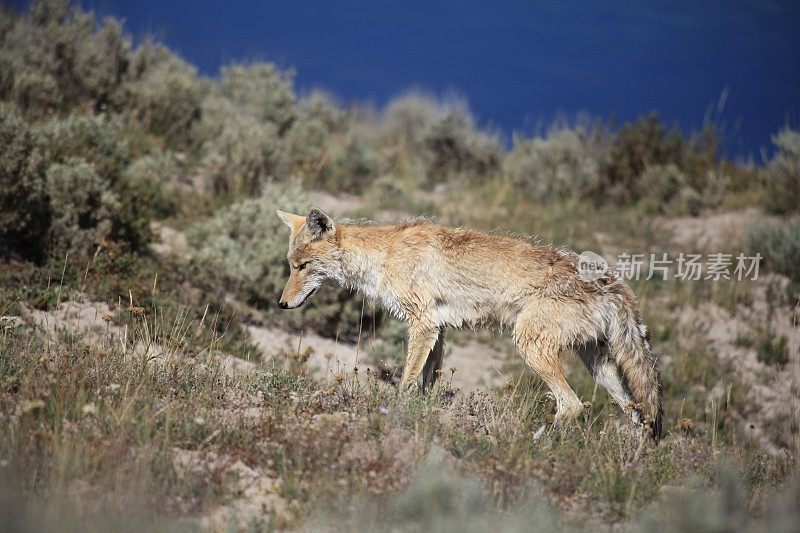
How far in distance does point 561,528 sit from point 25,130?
901 cm

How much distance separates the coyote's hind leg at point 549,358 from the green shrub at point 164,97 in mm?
11371

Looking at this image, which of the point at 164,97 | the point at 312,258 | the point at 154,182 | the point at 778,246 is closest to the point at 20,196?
the point at 154,182

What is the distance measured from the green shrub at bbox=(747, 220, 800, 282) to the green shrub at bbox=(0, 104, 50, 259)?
12.6 m

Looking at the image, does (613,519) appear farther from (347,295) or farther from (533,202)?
(533,202)

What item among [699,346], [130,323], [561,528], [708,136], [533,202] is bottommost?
[130,323]

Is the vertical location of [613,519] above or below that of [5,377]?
above

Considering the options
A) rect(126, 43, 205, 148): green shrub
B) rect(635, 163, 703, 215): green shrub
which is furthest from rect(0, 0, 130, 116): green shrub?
rect(635, 163, 703, 215): green shrub

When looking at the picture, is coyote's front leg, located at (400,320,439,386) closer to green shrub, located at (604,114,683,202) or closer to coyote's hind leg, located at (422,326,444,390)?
coyote's hind leg, located at (422,326,444,390)

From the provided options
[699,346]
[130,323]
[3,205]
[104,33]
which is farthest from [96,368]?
[104,33]

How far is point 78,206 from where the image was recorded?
10.2 metres

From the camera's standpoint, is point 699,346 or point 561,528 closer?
point 561,528

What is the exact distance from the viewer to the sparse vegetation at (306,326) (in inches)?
180

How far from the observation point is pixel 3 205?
30.8ft

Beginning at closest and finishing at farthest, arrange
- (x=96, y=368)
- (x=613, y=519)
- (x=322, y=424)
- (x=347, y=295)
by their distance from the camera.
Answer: (x=613, y=519)
(x=322, y=424)
(x=96, y=368)
(x=347, y=295)
